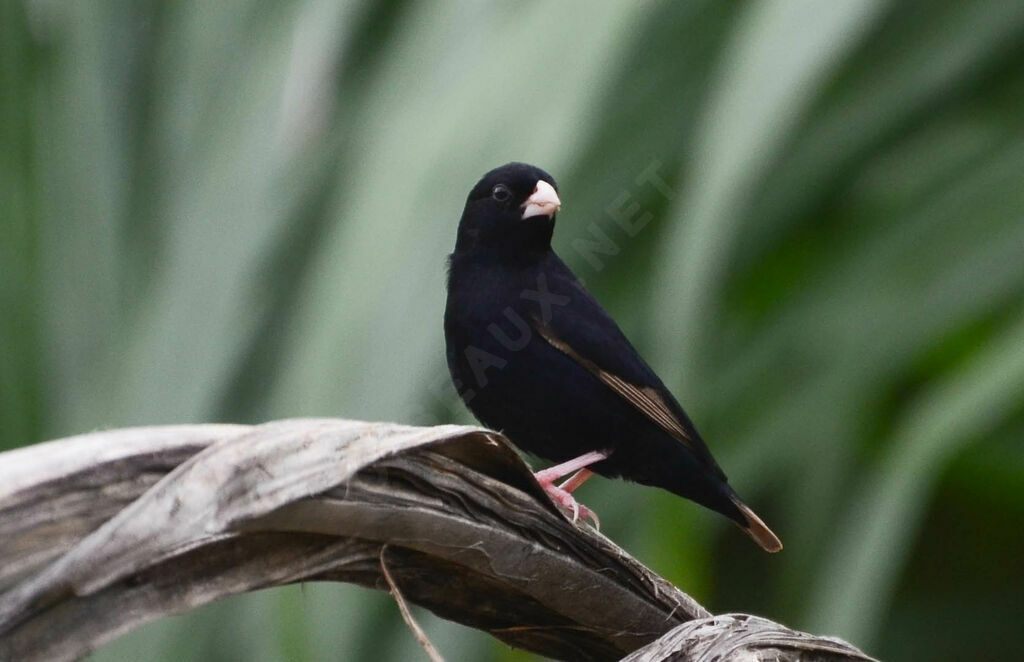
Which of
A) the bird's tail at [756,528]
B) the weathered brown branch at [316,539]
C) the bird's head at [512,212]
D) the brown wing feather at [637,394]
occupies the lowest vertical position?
the bird's tail at [756,528]

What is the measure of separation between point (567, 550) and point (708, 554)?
389 cm

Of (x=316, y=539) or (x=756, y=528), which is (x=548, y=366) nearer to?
(x=756, y=528)

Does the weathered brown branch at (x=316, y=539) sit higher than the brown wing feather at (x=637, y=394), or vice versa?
the weathered brown branch at (x=316, y=539)

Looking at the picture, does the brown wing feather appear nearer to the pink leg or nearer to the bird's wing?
the bird's wing

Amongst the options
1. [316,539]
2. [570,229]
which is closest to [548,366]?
[570,229]

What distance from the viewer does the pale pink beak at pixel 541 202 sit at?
303cm

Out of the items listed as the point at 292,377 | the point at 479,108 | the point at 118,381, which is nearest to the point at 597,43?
the point at 479,108

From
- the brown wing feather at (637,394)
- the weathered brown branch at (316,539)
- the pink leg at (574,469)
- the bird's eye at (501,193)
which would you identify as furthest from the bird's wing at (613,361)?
the weathered brown branch at (316,539)

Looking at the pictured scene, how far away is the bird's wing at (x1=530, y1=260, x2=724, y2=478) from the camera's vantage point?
295cm

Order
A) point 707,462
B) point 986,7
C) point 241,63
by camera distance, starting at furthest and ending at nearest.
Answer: point 986,7 → point 241,63 → point 707,462

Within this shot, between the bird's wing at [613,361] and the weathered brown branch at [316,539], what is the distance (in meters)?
1.24

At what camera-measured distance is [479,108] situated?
3.16 meters

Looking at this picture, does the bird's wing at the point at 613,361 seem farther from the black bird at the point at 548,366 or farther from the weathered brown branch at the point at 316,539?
the weathered brown branch at the point at 316,539

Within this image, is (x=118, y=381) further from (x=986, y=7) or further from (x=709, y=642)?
(x=986, y=7)
